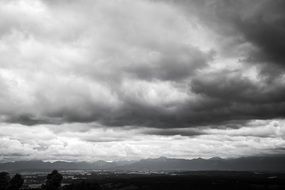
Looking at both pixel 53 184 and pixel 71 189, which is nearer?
pixel 53 184

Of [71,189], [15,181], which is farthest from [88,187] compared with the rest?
[15,181]

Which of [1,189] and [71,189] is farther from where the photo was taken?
[71,189]

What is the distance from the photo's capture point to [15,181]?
165750mm

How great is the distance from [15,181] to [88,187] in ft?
118

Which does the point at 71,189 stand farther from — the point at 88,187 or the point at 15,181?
the point at 15,181

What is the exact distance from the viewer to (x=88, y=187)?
17538 centimetres

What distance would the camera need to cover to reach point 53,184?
16600cm

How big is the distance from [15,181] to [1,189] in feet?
28.4

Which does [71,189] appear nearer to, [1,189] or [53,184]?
[53,184]

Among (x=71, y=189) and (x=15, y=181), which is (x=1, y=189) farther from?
(x=71, y=189)

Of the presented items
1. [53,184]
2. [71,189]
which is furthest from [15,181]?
[71,189]

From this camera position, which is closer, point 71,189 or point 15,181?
point 15,181

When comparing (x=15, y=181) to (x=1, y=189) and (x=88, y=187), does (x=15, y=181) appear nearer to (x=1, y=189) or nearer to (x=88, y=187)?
(x=1, y=189)

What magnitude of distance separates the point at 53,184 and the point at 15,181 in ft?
61.1
